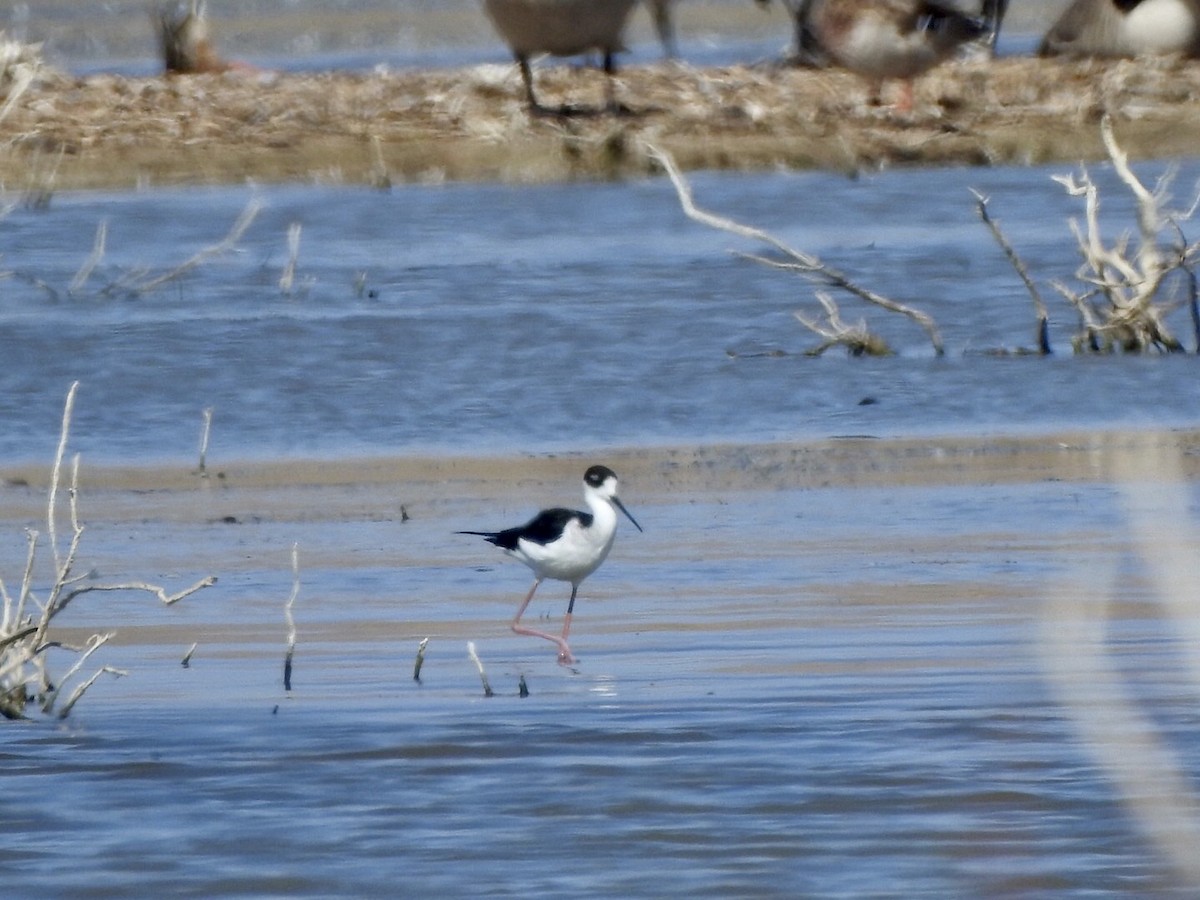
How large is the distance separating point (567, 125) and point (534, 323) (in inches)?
278

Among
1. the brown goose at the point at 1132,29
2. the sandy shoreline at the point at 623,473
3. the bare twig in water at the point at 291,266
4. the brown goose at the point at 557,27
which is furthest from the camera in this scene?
the brown goose at the point at 1132,29

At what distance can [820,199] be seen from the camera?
18.7 metres

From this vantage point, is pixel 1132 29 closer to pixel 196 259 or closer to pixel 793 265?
pixel 196 259

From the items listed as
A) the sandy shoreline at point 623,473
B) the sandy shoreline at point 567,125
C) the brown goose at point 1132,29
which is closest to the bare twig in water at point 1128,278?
the sandy shoreline at point 623,473

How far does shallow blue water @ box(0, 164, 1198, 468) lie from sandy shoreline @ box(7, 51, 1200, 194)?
0.47 meters

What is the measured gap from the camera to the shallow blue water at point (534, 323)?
11.7 metres

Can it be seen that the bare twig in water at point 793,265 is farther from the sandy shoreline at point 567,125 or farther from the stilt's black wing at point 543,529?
the sandy shoreline at point 567,125

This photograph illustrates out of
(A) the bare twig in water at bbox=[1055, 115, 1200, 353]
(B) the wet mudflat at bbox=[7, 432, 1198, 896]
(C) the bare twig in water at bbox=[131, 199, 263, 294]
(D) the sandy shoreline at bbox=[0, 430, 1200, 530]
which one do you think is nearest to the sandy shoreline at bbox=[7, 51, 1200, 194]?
(C) the bare twig in water at bbox=[131, 199, 263, 294]

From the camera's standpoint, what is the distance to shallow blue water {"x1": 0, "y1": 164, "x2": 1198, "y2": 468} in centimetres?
1168

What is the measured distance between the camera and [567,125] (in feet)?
68.4

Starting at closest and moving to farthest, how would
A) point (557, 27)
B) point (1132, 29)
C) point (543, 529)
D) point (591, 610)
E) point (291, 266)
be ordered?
point (543, 529)
point (591, 610)
point (291, 266)
point (557, 27)
point (1132, 29)

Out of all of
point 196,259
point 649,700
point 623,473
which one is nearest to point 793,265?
point 623,473

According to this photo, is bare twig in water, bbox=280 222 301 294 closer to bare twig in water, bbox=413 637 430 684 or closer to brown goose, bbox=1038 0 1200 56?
bare twig in water, bbox=413 637 430 684

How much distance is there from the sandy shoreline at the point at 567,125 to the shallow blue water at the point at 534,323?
1.53 ft
